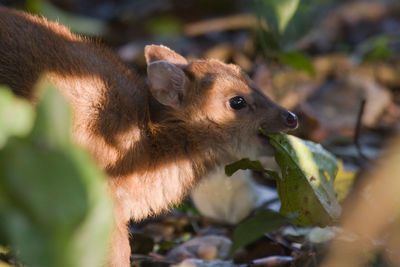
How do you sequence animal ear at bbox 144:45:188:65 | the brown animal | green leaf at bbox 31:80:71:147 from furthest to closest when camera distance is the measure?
animal ear at bbox 144:45:188:65 → the brown animal → green leaf at bbox 31:80:71:147

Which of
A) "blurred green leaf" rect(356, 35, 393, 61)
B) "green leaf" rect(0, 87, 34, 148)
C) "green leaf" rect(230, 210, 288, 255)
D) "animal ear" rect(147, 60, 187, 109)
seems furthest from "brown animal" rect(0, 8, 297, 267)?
"blurred green leaf" rect(356, 35, 393, 61)

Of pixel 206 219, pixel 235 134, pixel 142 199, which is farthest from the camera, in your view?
pixel 206 219

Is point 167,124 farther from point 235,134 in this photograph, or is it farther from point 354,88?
point 354,88

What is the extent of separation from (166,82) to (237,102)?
43 cm

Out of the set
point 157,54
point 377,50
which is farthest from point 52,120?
point 377,50

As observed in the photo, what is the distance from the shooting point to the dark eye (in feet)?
11.3

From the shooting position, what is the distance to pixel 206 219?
13.7 feet

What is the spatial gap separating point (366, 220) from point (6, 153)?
2.59 metres

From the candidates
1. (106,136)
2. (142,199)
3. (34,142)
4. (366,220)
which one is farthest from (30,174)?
(366,220)

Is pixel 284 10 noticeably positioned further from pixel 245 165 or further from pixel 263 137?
pixel 245 165

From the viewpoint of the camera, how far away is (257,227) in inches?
125

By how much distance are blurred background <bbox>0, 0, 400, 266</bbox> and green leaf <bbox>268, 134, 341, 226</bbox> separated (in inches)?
6.8

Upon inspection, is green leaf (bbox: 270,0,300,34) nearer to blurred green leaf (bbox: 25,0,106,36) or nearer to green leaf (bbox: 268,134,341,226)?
green leaf (bbox: 268,134,341,226)

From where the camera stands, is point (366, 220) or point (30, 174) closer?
point (30, 174)
